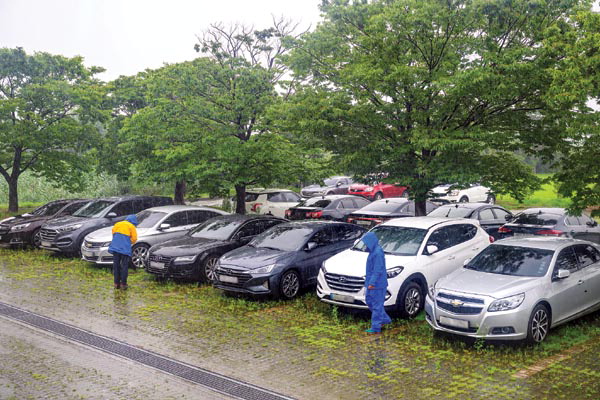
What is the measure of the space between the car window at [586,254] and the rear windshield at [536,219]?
4938mm

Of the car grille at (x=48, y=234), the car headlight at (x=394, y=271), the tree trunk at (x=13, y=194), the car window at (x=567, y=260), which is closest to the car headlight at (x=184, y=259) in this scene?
the car headlight at (x=394, y=271)

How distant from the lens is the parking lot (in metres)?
7.07

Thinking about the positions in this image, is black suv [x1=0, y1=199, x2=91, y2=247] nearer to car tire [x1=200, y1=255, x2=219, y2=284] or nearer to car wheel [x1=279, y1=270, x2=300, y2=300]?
car tire [x1=200, y1=255, x2=219, y2=284]

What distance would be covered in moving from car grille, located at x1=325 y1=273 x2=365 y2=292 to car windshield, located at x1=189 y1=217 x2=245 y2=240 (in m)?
4.26

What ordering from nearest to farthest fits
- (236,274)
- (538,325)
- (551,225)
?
(538,325) → (236,274) → (551,225)

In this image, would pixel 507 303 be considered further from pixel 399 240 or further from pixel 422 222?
pixel 422 222

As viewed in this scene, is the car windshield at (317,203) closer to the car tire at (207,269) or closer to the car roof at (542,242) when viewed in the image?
the car tire at (207,269)

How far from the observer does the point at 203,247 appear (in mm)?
13461

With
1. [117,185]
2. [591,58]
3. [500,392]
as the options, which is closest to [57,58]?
[117,185]

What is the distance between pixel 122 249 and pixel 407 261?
660cm

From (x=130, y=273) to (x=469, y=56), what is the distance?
10.4m

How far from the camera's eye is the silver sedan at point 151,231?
603 inches

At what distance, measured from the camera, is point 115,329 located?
9.77 meters

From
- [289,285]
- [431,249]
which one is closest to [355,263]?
[431,249]
